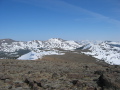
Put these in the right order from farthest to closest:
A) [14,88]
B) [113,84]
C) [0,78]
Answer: [0,78] < [14,88] < [113,84]

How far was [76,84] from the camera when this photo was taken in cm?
1170

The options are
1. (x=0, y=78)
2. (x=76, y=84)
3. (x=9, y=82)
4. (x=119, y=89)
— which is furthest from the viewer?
(x=0, y=78)

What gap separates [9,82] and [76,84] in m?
6.03

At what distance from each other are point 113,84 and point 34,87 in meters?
5.84

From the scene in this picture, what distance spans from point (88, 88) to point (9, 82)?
23.1ft

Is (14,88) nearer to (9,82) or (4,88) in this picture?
(4,88)

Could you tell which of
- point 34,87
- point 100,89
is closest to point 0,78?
point 34,87

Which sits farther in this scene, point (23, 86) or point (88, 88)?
point (23, 86)

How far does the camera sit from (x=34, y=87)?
10.8 metres

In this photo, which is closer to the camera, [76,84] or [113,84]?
[113,84]

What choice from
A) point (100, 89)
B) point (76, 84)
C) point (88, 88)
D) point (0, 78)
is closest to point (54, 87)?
point (76, 84)

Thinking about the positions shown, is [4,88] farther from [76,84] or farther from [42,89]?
[76,84]

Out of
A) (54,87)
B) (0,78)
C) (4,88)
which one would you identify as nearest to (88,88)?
(54,87)

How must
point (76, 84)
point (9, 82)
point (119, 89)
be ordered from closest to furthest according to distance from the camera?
point (119, 89)
point (76, 84)
point (9, 82)
